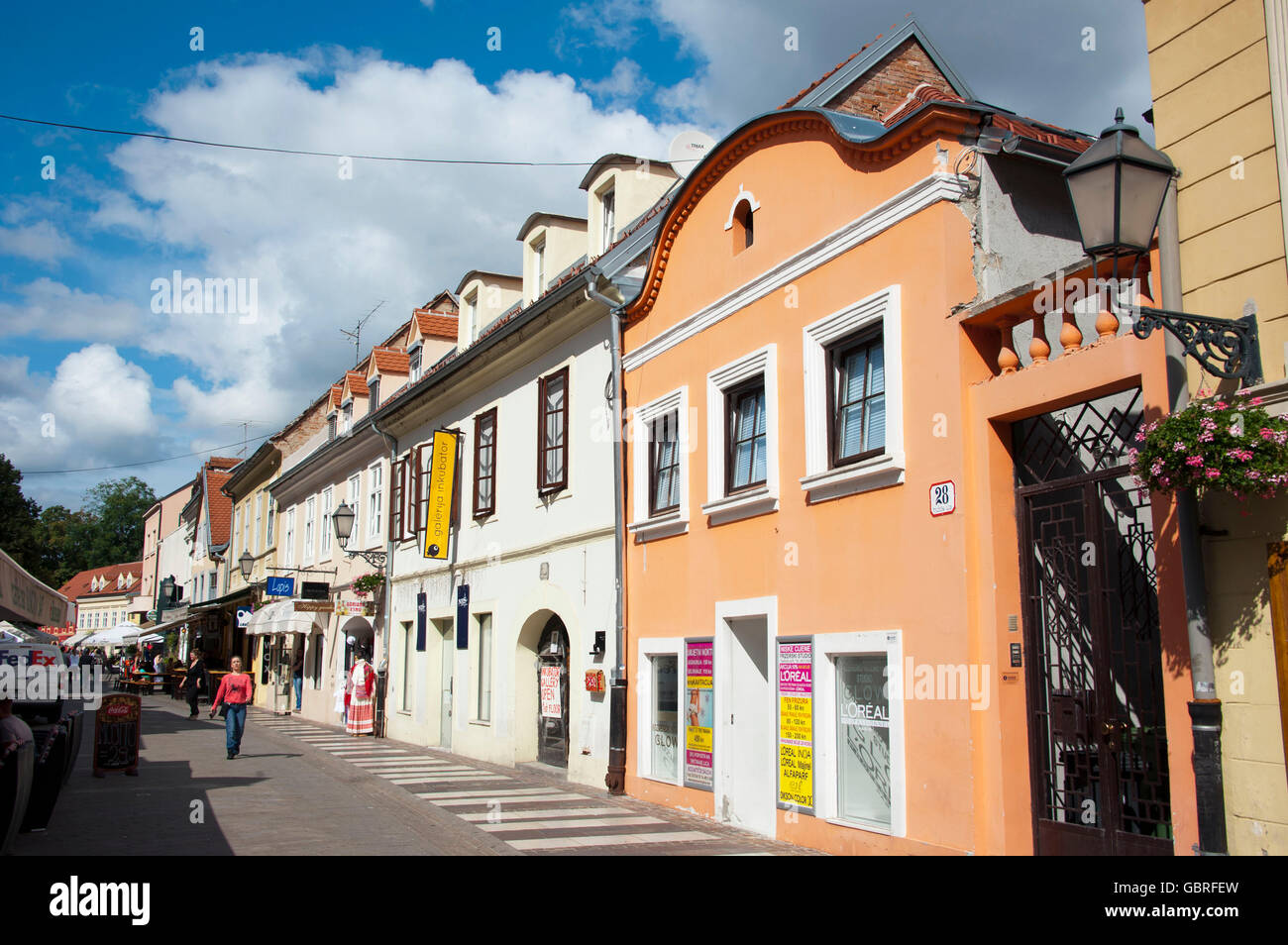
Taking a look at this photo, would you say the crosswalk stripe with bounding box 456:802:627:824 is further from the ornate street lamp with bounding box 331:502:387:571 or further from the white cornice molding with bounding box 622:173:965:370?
the ornate street lamp with bounding box 331:502:387:571

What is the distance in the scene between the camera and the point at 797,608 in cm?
1053

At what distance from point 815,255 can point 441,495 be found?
38.2 ft

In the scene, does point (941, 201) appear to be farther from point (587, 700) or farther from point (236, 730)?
point (236, 730)

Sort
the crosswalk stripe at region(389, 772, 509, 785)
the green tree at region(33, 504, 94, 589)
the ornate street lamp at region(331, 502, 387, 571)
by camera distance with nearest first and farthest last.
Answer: the crosswalk stripe at region(389, 772, 509, 785)
the ornate street lamp at region(331, 502, 387, 571)
the green tree at region(33, 504, 94, 589)

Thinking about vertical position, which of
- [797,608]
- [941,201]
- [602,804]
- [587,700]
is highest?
[941,201]

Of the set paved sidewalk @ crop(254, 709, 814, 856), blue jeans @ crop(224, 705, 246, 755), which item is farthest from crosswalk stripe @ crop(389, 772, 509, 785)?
blue jeans @ crop(224, 705, 246, 755)

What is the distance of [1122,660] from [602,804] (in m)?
7.34

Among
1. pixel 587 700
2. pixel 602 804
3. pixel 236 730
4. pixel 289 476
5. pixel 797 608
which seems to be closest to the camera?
pixel 797 608

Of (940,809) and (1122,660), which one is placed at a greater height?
(1122,660)

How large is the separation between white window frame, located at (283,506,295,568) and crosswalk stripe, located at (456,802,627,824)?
2215 cm

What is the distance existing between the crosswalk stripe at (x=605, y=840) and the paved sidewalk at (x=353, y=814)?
0.04 feet

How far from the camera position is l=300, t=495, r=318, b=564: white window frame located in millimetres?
30516

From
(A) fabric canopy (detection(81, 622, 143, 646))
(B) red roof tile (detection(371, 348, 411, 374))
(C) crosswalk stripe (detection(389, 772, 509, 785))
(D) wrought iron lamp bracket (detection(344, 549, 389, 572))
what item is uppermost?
(B) red roof tile (detection(371, 348, 411, 374))

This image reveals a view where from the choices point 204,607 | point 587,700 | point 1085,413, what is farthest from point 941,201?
point 204,607
